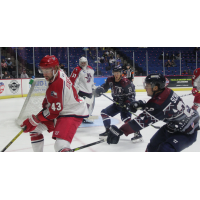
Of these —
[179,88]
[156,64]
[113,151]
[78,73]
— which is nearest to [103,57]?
[156,64]

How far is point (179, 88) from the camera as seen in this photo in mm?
10500

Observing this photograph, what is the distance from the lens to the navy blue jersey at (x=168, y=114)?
1676mm

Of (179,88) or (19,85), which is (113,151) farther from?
(179,88)

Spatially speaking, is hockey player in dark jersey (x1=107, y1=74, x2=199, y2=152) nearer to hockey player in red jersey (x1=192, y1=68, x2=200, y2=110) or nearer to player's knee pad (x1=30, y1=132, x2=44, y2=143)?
player's knee pad (x1=30, y1=132, x2=44, y2=143)

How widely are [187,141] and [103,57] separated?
9832 mm

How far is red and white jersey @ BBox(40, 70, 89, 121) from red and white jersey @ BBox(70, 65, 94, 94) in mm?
2036

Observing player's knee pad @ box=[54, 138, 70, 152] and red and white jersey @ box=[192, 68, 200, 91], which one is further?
red and white jersey @ box=[192, 68, 200, 91]

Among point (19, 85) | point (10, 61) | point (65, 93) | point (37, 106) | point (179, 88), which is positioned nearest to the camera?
point (65, 93)

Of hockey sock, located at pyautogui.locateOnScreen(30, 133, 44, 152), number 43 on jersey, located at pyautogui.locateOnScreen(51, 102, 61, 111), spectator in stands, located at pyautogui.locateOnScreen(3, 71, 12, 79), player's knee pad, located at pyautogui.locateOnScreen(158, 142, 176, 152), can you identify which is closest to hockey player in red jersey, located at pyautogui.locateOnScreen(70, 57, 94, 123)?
hockey sock, located at pyautogui.locateOnScreen(30, 133, 44, 152)

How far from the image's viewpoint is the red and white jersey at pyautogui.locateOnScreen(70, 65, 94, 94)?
4.04 m

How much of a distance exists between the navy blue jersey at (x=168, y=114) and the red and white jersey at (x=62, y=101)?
0.48 meters

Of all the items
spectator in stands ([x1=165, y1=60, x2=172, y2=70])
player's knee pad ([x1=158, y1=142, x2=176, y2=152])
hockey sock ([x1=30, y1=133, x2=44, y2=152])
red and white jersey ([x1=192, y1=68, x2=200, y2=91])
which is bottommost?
hockey sock ([x1=30, y1=133, x2=44, y2=152])

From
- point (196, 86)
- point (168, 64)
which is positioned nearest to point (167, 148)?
point (196, 86)

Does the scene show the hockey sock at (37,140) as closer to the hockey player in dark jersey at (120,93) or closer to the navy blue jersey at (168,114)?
the navy blue jersey at (168,114)
